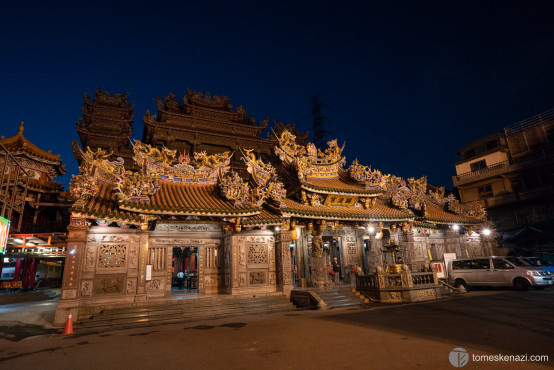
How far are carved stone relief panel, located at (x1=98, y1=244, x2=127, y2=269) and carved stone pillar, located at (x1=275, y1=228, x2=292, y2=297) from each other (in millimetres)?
6705

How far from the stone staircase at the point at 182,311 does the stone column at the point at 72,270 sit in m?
0.71

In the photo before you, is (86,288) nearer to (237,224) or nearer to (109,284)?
(109,284)

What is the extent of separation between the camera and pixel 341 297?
13953 millimetres

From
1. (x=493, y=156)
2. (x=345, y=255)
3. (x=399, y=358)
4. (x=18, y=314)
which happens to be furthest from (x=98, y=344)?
(x=493, y=156)

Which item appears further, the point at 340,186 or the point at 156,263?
the point at 340,186

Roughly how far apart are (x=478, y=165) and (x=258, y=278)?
3261 centimetres

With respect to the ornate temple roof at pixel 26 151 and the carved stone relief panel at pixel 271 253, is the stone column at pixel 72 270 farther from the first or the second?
the ornate temple roof at pixel 26 151

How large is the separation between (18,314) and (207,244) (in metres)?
8.99

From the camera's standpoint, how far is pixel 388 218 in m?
17.6

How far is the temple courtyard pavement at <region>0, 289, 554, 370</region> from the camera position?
5.56 meters

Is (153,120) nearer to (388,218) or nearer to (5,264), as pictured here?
(5,264)

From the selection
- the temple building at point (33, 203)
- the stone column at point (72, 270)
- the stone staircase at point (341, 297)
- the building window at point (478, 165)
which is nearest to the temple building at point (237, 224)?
the stone column at point (72, 270)

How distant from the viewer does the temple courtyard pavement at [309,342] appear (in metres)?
5.56

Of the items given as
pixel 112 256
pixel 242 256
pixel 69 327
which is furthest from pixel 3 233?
pixel 242 256
